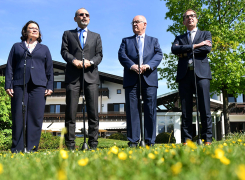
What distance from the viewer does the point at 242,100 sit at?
34.2 meters

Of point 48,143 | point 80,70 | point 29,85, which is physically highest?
point 80,70

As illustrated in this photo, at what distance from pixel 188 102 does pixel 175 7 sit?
17.7 meters

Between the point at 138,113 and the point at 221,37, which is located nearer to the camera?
the point at 138,113

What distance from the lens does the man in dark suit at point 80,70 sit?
16.9 ft

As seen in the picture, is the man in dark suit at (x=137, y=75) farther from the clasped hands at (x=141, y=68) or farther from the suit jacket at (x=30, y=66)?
the suit jacket at (x=30, y=66)

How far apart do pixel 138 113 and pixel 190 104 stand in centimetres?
106

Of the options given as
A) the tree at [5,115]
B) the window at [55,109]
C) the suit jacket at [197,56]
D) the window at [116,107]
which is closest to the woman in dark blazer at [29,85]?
the suit jacket at [197,56]

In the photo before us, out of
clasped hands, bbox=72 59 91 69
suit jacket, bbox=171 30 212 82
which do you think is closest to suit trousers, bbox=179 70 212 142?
suit jacket, bbox=171 30 212 82

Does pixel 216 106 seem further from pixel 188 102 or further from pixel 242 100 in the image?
pixel 188 102

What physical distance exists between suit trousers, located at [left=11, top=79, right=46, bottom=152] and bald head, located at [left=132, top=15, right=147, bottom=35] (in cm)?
230

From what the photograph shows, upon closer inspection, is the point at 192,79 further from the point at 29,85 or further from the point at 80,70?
the point at 29,85

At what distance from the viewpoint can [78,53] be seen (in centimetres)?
539

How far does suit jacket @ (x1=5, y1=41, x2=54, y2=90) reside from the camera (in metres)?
5.06

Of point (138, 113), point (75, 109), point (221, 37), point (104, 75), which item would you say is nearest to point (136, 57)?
point (138, 113)
